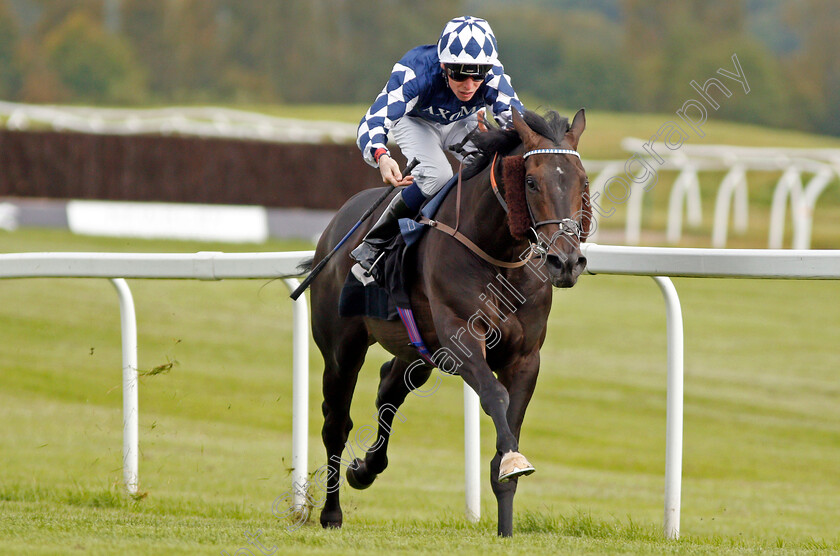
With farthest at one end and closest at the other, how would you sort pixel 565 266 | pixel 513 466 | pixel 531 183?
pixel 531 183 → pixel 513 466 → pixel 565 266

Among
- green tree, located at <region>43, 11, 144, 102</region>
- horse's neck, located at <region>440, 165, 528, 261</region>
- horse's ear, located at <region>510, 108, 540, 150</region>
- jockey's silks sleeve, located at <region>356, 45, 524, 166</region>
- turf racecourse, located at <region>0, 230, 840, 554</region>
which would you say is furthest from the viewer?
green tree, located at <region>43, 11, 144, 102</region>

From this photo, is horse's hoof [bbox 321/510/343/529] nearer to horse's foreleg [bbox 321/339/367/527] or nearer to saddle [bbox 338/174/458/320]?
horse's foreleg [bbox 321/339/367/527]

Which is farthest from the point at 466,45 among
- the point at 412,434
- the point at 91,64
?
the point at 91,64

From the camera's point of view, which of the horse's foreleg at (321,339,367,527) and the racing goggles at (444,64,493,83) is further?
the horse's foreleg at (321,339,367,527)

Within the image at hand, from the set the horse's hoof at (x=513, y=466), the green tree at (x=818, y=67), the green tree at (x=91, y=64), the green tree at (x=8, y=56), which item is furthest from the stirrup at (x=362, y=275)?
the green tree at (x=8, y=56)

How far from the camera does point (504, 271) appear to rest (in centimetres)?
401

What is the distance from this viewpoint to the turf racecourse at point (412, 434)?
412 centimetres

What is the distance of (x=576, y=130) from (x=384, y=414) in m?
1.63

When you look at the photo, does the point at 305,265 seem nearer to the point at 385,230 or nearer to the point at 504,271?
the point at 385,230

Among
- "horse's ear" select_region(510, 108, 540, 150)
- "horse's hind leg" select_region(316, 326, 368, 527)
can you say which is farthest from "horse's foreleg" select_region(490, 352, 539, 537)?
"horse's hind leg" select_region(316, 326, 368, 527)

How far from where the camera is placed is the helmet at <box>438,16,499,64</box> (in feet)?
13.8

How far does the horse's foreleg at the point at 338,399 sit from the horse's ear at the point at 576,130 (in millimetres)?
1427

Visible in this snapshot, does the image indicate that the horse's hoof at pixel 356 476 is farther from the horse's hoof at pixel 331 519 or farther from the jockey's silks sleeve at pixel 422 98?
the jockey's silks sleeve at pixel 422 98

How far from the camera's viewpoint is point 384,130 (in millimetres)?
4543
